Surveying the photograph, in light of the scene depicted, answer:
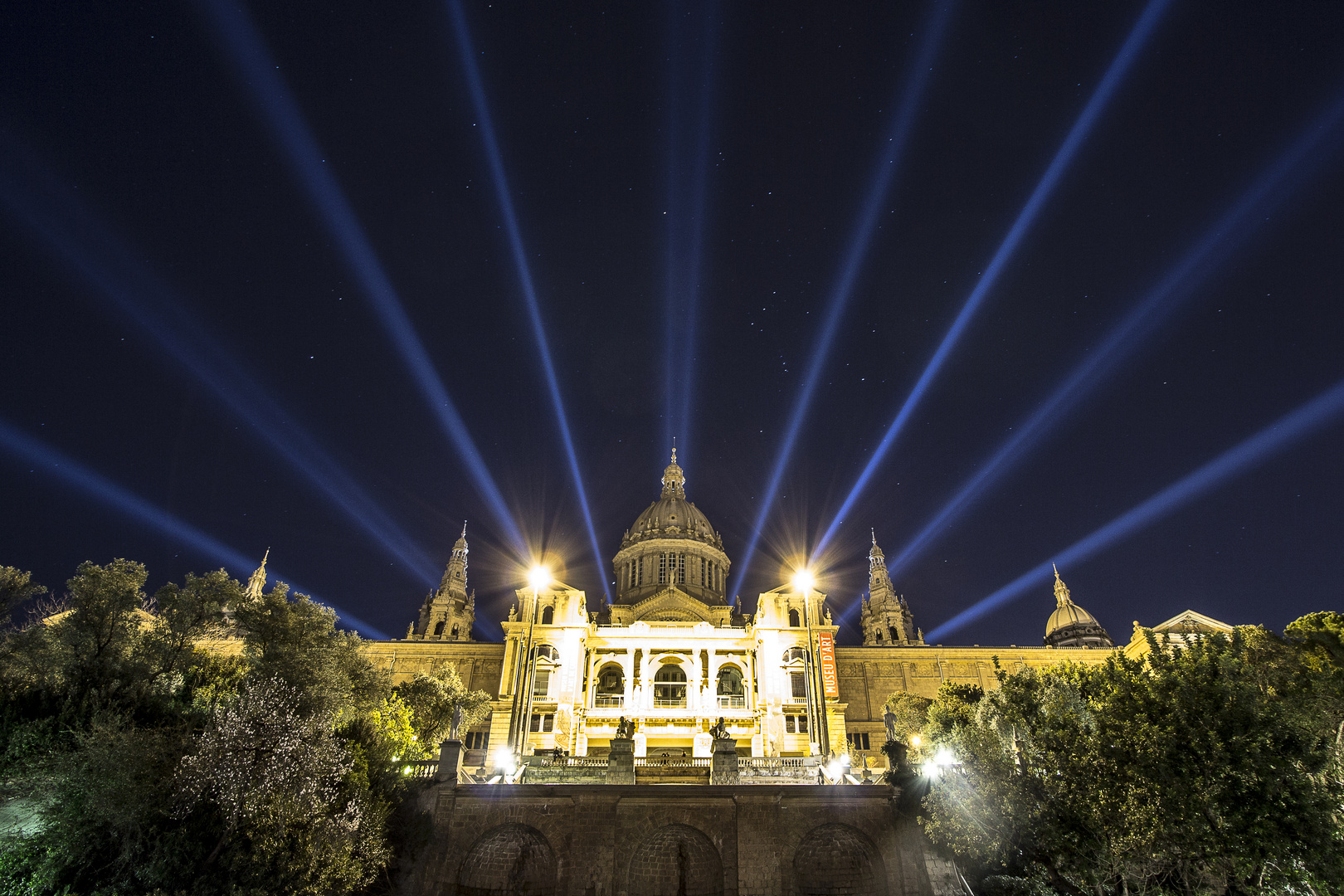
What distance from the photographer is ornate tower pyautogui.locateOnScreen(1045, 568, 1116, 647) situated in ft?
247

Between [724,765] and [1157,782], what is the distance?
14145mm

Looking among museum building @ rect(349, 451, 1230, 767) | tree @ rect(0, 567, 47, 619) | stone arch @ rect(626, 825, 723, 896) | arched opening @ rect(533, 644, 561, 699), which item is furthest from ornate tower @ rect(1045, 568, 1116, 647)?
tree @ rect(0, 567, 47, 619)

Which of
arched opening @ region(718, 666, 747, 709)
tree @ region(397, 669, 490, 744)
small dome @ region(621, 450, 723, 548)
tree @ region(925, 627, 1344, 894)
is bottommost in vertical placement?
tree @ region(925, 627, 1344, 894)

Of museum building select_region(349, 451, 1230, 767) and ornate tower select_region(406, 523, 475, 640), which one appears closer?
museum building select_region(349, 451, 1230, 767)

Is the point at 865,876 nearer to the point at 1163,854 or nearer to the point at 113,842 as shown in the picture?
the point at 1163,854

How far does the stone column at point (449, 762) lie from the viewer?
2450 cm

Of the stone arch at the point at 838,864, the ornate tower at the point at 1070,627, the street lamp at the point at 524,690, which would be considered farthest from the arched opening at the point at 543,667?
the ornate tower at the point at 1070,627

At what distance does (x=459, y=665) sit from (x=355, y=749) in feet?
120

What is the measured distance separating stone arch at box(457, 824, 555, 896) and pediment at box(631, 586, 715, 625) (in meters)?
31.8

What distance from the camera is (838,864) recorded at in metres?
24.0

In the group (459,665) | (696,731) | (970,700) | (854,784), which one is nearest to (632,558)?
(459,665)

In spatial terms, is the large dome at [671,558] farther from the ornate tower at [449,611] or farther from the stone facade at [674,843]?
the stone facade at [674,843]

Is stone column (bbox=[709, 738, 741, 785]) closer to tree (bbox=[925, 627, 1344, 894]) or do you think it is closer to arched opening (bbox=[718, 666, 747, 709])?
tree (bbox=[925, 627, 1344, 894])

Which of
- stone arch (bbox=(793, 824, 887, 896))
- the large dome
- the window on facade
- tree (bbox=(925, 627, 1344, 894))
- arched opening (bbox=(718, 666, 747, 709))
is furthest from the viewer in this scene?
the large dome
